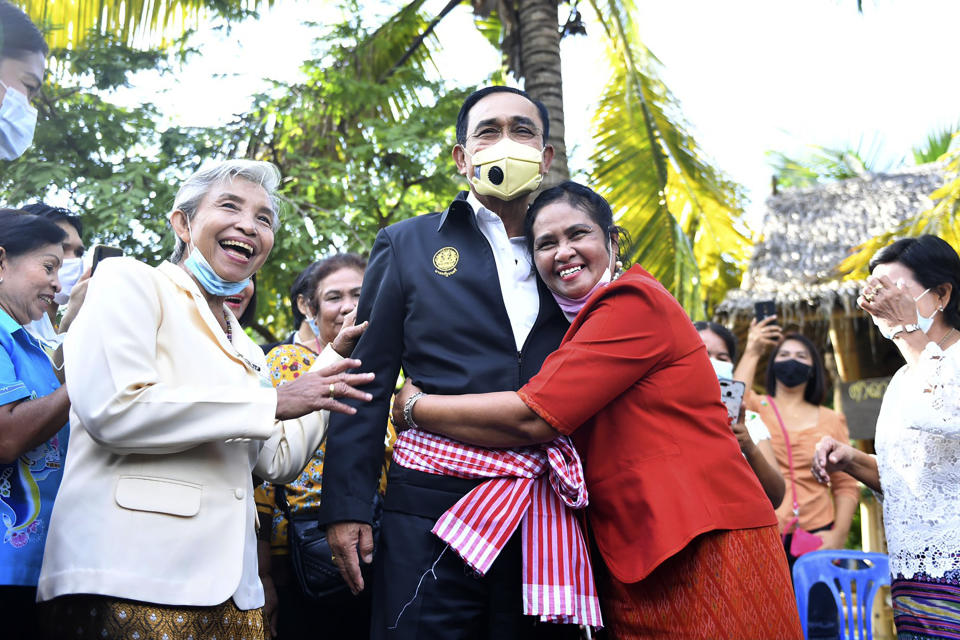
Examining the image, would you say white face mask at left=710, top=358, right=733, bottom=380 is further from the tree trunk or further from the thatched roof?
the thatched roof

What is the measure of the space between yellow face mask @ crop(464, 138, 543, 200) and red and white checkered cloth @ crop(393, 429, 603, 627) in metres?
0.89

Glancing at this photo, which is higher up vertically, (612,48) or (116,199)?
(612,48)

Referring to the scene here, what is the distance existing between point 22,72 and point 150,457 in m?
2.03

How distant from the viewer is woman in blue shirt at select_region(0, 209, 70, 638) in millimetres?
2412

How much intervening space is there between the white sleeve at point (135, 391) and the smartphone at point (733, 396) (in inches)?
77.0

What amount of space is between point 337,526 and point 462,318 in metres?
0.76

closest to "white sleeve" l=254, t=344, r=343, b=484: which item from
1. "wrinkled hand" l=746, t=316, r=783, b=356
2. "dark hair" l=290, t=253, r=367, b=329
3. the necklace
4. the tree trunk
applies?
"dark hair" l=290, t=253, r=367, b=329

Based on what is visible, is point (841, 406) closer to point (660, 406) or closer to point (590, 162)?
point (590, 162)

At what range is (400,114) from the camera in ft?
35.6

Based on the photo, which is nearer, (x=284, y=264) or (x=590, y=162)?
(x=284, y=264)

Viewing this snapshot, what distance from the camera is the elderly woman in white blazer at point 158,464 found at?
6.86ft

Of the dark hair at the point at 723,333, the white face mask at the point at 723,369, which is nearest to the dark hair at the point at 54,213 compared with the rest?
the white face mask at the point at 723,369

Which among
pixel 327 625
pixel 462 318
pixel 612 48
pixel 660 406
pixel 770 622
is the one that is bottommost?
pixel 327 625

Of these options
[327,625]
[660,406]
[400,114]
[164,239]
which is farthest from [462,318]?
[400,114]
